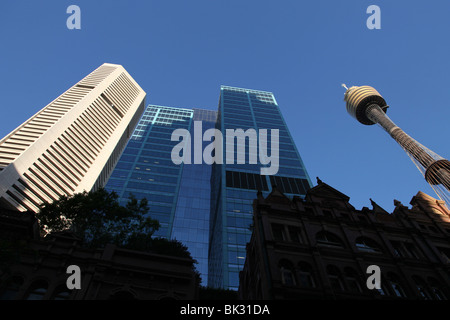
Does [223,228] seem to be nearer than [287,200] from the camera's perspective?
No

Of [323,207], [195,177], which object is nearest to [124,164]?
[195,177]

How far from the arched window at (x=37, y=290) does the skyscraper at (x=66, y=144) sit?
3562 cm

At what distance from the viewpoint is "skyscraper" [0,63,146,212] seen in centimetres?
5034

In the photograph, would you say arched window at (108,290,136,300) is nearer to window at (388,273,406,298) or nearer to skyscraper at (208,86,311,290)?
window at (388,273,406,298)

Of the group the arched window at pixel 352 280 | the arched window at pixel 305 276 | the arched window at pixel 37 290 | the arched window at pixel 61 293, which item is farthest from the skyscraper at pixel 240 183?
the arched window at pixel 37 290

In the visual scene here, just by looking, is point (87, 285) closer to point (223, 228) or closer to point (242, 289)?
point (242, 289)

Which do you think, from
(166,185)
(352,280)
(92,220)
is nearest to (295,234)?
(352,280)

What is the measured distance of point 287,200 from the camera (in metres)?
27.0

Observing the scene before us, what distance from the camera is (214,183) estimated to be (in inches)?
3816

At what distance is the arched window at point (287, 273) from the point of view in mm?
19719

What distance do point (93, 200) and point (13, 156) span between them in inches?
1547

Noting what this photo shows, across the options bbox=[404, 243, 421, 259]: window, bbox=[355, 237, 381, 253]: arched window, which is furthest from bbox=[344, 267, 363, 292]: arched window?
bbox=[404, 243, 421, 259]: window

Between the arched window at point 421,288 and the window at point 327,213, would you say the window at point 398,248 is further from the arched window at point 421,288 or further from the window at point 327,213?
the window at point 327,213
